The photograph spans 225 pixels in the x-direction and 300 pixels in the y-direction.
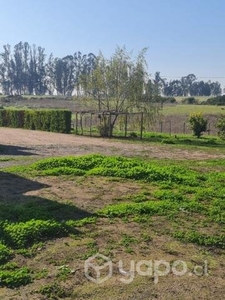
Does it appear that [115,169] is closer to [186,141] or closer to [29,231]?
[29,231]

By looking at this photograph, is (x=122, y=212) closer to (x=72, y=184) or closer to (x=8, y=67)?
(x=72, y=184)

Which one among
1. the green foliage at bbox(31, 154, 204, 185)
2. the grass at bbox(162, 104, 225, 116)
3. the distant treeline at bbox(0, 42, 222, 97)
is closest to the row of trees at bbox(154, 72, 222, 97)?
the distant treeline at bbox(0, 42, 222, 97)

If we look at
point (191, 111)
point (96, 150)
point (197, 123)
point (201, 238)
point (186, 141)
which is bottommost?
point (186, 141)

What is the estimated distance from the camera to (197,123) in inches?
1157

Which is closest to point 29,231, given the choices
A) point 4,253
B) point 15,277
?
point 4,253

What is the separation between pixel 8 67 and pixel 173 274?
11768 cm

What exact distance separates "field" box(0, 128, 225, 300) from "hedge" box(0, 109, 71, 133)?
21.4 m

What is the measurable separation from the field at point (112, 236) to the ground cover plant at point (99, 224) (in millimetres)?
12

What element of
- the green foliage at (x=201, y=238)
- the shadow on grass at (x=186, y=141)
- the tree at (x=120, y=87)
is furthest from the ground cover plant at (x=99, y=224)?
the tree at (x=120, y=87)

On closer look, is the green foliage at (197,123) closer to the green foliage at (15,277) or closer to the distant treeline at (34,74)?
the green foliage at (15,277)

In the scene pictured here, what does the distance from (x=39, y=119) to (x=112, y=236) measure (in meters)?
28.6

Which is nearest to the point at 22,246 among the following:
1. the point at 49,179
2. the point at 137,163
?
the point at 49,179

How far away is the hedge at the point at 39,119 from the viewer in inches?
1199

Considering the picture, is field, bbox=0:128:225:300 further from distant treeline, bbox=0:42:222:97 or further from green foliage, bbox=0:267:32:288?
distant treeline, bbox=0:42:222:97
